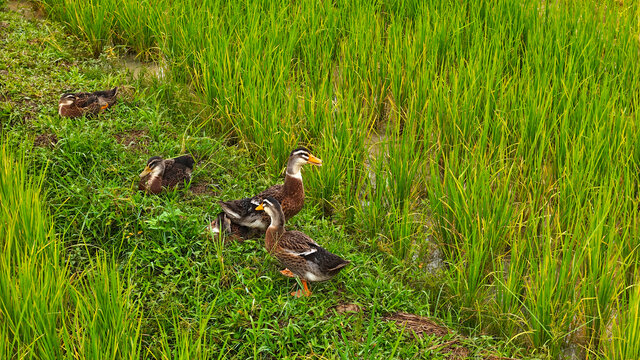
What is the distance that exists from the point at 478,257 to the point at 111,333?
195cm

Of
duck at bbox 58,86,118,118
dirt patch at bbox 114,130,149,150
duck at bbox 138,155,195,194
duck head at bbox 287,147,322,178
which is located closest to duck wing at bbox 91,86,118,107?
duck at bbox 58,86,118,118

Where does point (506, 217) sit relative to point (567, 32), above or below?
below

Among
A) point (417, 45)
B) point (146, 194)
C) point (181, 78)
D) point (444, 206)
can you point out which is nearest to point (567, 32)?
point (417, 45)

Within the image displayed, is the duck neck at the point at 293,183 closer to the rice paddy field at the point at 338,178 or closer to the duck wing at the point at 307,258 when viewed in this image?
the rice paddy field at the point at 338,178

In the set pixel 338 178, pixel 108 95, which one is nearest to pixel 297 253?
pixel 338 178

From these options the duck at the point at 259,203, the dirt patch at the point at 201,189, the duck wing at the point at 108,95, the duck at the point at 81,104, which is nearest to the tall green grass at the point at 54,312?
the duck at the point at 259,203

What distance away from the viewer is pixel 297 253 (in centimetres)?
322

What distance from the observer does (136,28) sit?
5.62 metres

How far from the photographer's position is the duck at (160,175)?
3803mm

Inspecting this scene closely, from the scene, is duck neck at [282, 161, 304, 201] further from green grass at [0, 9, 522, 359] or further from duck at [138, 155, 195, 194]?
duck at [138, 155, 195, 194]

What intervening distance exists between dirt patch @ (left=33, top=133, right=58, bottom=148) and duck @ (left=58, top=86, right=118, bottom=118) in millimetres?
244

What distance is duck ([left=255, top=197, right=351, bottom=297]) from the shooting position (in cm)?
313

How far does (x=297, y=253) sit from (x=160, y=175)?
46.2 inches

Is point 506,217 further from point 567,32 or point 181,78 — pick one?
point 181,78
